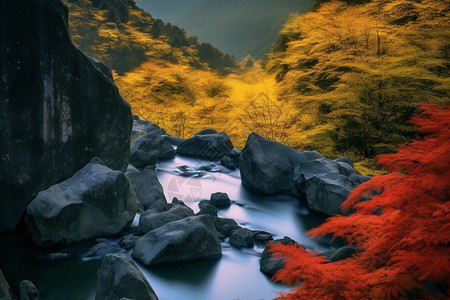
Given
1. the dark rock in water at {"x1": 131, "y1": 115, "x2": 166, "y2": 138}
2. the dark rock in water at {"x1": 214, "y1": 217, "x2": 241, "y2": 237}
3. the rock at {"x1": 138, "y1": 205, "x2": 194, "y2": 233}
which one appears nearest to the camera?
the rock at {"x1": 138, "y1": 205, "x2": 194, "y2": 233}

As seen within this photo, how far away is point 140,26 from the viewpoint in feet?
71.7

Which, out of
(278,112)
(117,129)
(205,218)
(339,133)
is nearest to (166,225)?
(205,218)

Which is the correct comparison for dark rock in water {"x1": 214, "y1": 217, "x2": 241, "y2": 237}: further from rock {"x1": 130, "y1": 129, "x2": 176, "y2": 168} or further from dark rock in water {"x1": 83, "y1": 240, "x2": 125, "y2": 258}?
rock {"x1": 130, "y1": 129, "x2": 176, "y2": 168}

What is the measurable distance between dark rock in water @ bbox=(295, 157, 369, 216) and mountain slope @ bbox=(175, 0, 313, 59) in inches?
817

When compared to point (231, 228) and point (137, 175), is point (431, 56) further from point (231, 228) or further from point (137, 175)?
point (137, 175)

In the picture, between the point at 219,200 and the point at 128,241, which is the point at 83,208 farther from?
the point at 219,200

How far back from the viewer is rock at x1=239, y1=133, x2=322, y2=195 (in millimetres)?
7797

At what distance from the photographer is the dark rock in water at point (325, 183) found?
6.27 m

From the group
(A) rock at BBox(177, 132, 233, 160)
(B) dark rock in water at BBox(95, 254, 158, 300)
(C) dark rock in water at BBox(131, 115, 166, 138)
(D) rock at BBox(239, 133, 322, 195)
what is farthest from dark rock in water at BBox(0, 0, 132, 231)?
(C) dark rock in water at BBox(131, 115, 166, 138)

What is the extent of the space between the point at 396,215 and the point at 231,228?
300 centimetres

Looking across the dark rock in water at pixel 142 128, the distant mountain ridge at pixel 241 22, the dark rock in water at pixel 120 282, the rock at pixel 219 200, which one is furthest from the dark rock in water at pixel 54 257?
the distant mountain ridge at pixel 241 22

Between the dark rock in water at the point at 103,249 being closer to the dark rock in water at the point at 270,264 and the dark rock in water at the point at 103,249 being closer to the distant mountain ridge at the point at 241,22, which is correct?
the dark rock in water at the point at 270,264

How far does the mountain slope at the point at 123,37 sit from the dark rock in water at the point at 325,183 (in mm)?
14116

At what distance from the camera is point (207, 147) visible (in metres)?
10.9
